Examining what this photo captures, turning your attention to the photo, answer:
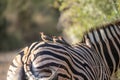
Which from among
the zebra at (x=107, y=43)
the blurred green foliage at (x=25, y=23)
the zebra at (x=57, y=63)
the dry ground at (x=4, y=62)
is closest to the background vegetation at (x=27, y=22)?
the blurred green foliage at (x=25, y=23)

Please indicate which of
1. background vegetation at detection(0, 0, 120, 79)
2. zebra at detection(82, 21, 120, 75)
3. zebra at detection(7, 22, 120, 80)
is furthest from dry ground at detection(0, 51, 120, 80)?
zebra at detection(7, 22, 120, 80)

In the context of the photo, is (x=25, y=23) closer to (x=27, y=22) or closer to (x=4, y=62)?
(x=27, y=22)

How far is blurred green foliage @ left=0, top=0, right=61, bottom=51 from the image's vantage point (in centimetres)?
2948

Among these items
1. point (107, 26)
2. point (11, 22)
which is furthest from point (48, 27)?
point (107, 26)

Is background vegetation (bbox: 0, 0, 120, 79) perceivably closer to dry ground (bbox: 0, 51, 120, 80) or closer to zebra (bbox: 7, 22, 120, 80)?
dry ground (bbox: 0, 51, 120, 80)

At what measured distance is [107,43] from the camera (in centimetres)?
796

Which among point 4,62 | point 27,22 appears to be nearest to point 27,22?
point 27,22

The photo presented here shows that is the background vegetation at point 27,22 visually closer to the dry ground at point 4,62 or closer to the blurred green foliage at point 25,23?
the blurred green foliage at point 25,23

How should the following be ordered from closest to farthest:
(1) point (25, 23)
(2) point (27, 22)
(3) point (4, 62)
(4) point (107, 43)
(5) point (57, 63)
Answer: (5) point (57, 63), (4) point (107, 43), (3) point (4, 62), (2) point (27, 22), (1) point (25, 23)

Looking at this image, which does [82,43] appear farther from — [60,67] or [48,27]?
[48,27]

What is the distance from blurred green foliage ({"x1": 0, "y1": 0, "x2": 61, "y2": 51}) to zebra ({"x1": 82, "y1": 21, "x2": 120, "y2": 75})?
67.3ft

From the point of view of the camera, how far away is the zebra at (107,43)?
781 centimetres

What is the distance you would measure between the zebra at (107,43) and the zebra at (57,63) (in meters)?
0.18

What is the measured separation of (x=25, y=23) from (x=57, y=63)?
92.3ft
